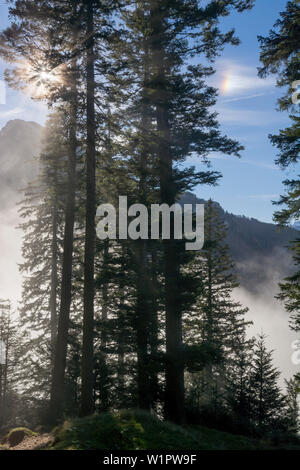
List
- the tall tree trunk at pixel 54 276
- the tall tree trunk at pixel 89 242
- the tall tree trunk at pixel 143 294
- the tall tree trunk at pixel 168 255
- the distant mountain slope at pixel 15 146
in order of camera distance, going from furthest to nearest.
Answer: the distant mountain slope at pixel 15 146 < the tall tree trunk at pixel 54 276 < the tall tree trunk at pixel 143 294 < the tall tree trunk at pixel 168 255 < the tall tree trunk at pixel 89 242

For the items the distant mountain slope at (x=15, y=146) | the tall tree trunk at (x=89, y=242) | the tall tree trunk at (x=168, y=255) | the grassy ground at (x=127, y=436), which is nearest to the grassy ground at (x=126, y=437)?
the grassy ground at (x=127, y=436)

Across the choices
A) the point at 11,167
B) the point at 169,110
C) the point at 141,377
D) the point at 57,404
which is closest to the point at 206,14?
the point at 169,110

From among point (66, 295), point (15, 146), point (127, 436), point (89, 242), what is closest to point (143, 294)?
point (66, 295)

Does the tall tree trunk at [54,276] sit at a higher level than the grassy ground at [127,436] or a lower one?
higher

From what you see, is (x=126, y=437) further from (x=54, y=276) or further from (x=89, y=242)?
(x=54, y=276)

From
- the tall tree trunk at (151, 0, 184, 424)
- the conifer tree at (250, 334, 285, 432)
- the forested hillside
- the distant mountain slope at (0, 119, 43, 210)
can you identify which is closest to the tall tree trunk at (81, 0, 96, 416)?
the forested hillside

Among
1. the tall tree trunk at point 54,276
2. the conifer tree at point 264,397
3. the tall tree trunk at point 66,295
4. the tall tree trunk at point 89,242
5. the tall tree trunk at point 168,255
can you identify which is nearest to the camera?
the tall tree trunk at point 89,242

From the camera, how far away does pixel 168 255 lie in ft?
43.7

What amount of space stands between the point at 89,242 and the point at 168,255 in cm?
293

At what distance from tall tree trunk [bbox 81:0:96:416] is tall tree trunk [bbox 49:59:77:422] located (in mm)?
633

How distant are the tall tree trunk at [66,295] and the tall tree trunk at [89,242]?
0.63 meters

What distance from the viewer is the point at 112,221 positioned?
16938 millimetres

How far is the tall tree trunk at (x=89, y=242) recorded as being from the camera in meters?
11.8

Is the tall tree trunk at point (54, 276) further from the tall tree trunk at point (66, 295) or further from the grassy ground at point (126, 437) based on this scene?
the grassy ground at point (126, 437)
